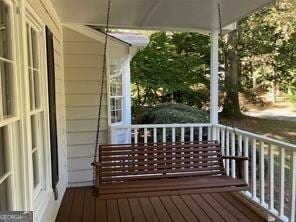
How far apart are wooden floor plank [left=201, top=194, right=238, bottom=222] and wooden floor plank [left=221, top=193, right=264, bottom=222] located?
171 mm

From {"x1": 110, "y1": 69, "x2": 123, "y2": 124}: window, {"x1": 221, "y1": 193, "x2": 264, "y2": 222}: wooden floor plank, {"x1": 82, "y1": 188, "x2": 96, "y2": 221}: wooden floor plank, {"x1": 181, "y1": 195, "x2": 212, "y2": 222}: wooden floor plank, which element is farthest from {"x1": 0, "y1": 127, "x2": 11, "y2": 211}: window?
{"x1": 110, "y1": 69, "x2": 123, "y2": 124}: window

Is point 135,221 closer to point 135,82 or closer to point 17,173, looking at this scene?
point 17,173

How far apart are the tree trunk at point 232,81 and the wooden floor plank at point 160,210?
7719mm

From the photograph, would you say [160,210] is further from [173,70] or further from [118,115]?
[173,70]

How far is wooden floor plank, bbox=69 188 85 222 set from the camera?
384 centimetres

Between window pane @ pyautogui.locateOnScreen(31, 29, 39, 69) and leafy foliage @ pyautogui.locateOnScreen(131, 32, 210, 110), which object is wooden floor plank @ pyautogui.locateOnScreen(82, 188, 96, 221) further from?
leafy foliage @ pyautogui.locateOnScreen(131, 32, 210, 110)

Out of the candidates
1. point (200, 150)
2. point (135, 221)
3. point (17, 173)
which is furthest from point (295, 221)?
point (17, 173)

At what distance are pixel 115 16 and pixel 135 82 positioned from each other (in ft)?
21.8

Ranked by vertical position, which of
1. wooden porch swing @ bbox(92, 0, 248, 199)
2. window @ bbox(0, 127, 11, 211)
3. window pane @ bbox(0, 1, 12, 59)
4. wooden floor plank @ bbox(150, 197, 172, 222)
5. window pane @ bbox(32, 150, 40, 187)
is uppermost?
window pane @ bbox(0, 1, 12, 59)

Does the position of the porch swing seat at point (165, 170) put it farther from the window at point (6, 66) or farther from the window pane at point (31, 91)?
the window at point (6, 66)

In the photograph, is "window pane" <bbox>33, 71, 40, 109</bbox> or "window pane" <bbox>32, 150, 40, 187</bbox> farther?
"window pane" <bbox>33, 71, 40, 109</bbox>

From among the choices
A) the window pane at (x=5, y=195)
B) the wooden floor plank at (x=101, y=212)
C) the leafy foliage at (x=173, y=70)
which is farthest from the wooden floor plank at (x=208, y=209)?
the leafy foliage at (x=173, y=70)

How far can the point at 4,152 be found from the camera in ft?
6.12

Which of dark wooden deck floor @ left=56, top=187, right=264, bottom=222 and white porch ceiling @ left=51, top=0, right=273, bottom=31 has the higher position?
white porch ceiling @ left=51, top=0, right=273, bottom=31
